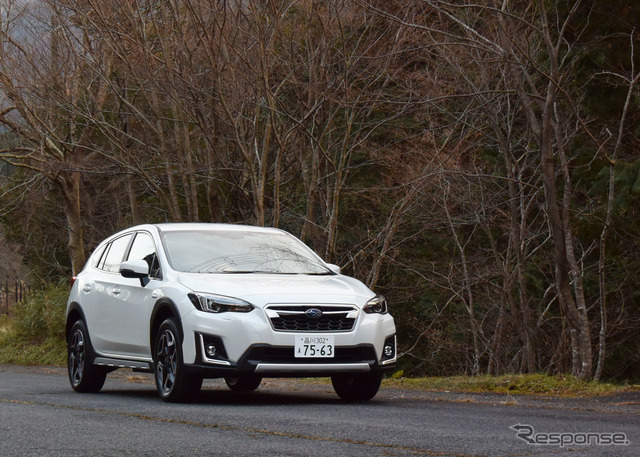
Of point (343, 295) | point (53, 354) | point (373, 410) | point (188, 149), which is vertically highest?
point (188, 149)

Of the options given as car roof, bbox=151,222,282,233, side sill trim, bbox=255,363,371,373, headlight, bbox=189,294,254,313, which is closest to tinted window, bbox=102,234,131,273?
car roof, bbox=151,222,282,233

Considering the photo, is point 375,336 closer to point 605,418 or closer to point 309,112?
point 605,418

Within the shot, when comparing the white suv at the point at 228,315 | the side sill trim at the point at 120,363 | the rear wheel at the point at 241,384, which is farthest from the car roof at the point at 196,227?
the rear wheel at the point at 241,384

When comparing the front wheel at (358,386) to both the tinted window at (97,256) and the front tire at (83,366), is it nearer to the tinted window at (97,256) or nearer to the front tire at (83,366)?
the front tire at (83,366)

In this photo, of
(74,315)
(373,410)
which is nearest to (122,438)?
(373,410)

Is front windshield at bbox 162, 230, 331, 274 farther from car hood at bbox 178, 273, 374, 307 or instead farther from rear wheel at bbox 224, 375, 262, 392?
rear wheel at bbox 224, 375, 262, 392

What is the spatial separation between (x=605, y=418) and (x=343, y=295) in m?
2.57

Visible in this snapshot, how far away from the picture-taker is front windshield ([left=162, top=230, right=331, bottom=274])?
1029 cm

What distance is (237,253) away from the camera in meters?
10.6

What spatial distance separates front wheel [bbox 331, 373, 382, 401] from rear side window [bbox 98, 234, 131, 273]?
9.14ft

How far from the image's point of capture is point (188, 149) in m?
19.8

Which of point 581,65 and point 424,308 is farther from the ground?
point 581,65

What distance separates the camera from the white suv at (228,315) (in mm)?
9203

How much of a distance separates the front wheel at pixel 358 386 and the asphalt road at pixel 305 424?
141 millimetres
